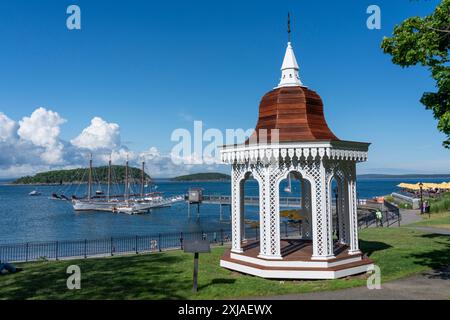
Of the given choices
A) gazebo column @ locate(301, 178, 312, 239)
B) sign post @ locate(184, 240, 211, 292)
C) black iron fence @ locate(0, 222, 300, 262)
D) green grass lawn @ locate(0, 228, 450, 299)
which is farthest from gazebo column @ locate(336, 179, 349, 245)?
black iron fence @ locate(0, 222, 300, 262)

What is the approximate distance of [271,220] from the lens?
12.6 meters

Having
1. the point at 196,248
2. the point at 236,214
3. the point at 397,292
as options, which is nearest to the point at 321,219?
the point at 397,292

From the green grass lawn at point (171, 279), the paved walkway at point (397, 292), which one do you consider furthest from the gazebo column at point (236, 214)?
the paved walkway at point (397, 292)

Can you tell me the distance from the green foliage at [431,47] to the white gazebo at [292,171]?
115 inches

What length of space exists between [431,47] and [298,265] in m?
8.02

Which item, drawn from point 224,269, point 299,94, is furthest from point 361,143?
point 224,269

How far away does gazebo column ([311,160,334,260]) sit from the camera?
12.2 metres

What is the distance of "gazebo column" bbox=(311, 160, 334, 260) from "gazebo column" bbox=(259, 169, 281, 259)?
4.04 ft

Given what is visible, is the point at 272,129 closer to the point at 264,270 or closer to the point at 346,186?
the point at 346,186

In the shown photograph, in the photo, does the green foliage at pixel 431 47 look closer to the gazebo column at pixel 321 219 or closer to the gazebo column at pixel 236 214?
the gazebo column at pixel 321 219

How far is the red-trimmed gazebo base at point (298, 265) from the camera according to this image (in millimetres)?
11961

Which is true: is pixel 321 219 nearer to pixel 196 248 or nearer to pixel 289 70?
pixel 196 248

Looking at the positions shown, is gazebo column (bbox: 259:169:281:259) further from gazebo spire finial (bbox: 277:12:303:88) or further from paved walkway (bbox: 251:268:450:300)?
gazebo spire finial (bbox: 277:12:303:88)
